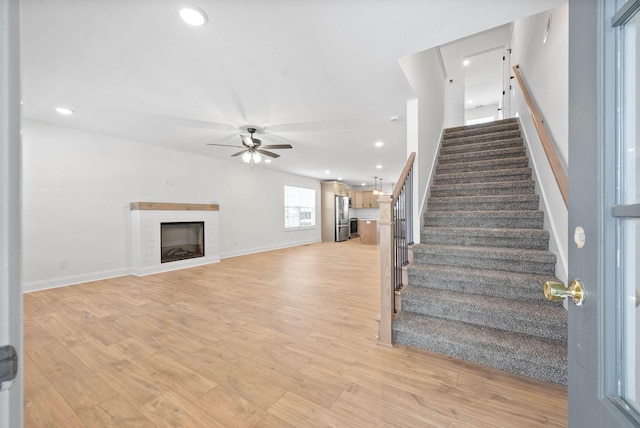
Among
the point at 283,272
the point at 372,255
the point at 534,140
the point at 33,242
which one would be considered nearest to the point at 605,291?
the point at 534,140

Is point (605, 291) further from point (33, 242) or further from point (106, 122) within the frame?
point (33, 242)

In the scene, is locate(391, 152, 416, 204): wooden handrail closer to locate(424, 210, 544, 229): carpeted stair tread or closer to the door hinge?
locate(424, 210, 544, 229): carpeted stair tread

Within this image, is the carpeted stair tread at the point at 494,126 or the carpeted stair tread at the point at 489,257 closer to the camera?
the carpeted stair tread at the point at 489,257

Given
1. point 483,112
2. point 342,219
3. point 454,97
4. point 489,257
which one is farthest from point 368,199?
point 489,257

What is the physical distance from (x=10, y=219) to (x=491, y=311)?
2.44 metres

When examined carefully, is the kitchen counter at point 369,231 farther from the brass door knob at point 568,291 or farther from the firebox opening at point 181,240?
the brass door knob at point 568,291

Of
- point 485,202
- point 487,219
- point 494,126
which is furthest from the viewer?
point 494,126

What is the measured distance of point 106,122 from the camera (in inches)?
142

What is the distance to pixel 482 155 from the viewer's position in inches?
137

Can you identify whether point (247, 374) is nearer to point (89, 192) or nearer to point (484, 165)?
point (484, 165)

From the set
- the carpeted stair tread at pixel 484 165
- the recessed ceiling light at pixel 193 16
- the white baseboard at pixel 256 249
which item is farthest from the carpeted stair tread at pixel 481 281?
the white baseboard at pixel 256 249

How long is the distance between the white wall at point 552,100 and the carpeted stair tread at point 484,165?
0.13 m

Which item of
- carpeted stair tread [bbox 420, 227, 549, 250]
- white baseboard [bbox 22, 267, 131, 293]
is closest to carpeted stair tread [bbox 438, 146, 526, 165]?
carpeted stair tread [bbox 420, 227, 549, 250]

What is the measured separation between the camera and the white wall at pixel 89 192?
3516mm
